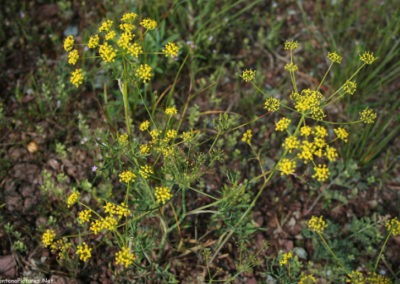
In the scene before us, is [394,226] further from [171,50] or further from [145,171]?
[171,50]

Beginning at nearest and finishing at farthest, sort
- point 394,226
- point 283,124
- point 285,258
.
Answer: point 283,124 → point 394,226 → point 285,258

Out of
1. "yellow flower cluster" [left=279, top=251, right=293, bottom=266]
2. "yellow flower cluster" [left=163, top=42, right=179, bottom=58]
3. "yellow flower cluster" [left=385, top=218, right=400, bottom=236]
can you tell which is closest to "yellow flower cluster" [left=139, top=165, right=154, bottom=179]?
"yellow flower cluster" [left=163, top=42, right=179, bottom=58]

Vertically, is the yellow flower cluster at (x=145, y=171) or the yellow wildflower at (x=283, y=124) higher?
→ the yellow flower cluster at (x=145, y=171)

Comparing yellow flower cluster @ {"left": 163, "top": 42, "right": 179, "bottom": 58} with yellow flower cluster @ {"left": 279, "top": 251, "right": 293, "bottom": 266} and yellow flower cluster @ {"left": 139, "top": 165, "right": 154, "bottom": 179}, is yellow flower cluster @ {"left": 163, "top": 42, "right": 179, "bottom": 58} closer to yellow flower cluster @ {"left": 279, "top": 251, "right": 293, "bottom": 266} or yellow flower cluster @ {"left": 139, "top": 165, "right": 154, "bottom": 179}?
yellow flower cluster @ {"left": 139, "top": 165, "right": 154, "bottom": 179}

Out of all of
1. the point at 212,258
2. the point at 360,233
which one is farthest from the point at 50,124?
the point at 360,233

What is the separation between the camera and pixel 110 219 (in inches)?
84.7

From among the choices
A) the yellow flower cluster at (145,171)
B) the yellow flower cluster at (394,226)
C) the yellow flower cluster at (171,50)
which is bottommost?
the yellow flower cluster at (394,226)

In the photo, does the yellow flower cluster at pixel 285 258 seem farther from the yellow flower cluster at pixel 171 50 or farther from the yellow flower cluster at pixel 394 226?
the yellow flower cluster at pixel 171 50

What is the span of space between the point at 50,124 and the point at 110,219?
1.44 metres

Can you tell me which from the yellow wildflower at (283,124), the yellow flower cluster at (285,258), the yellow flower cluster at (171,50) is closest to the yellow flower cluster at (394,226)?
the yellow flower cluster at (285,258)

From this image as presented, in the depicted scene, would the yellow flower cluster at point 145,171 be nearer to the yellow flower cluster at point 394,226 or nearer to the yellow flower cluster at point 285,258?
the yellow flower cluster at point 285,258

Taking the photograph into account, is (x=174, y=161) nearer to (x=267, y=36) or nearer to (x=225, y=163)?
(x=225, y=163)

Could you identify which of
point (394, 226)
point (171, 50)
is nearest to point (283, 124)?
point (171, 50)

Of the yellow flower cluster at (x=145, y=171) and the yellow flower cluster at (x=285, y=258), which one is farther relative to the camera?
the yellow flower cluster at (x=285, y=258)
